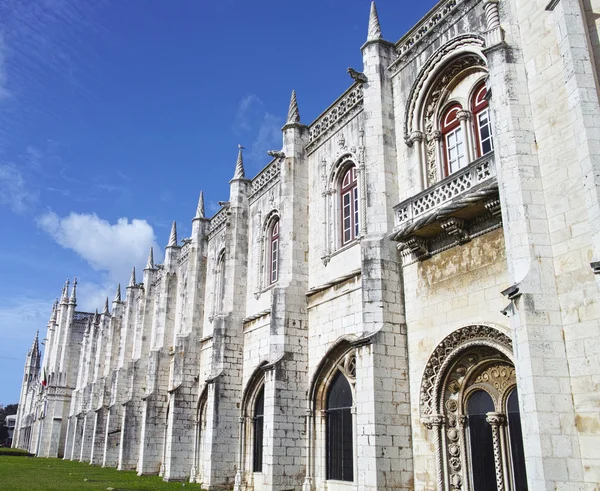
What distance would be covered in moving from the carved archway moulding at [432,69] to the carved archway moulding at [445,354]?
5.14m

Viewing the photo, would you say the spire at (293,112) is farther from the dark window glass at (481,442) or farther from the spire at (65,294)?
the spire at (65,294)

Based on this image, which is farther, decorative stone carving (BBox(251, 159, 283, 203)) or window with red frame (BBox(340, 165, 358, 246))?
decorative stone carving (BBox(251, 159, 283, 203))

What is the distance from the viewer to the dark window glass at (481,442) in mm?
11266

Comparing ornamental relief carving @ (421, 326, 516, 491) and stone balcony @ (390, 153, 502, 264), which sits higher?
stone balcony @ (390, 153, 502, 264)

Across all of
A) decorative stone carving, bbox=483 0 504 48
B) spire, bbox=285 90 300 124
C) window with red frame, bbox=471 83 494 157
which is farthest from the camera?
spire, bbox=285 90 300 124

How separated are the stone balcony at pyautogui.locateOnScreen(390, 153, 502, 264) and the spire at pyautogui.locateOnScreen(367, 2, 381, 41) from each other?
522cm

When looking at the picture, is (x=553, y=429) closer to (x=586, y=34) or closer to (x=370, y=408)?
(x=370, y=408)

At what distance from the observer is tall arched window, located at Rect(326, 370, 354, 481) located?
15414 millimetres

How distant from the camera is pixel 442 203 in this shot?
12.7m

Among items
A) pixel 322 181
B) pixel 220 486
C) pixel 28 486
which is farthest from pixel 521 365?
pixel 28 486

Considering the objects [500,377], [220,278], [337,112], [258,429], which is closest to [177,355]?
[220,278]

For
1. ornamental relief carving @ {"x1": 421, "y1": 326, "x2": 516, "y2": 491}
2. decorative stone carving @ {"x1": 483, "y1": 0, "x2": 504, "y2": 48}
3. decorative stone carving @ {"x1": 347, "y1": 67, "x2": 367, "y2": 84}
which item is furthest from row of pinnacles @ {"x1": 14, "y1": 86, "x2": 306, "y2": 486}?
decorative stone carving @ {"x1": 483, "y1": 0, "x2": 504, "y2": 48}

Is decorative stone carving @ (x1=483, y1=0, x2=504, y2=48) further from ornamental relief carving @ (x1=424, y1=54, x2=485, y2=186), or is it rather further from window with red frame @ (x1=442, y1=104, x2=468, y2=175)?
window with red frame @ (x1=442, y1=104, x2=468, y2=175)

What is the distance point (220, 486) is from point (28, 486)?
20.4ft
